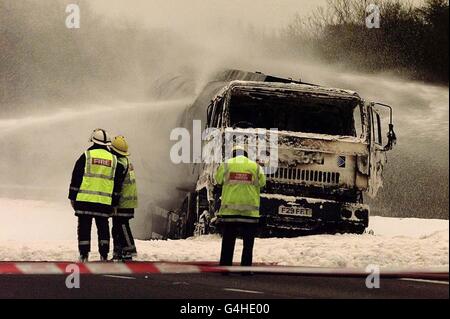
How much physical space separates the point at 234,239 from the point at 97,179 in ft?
6.10

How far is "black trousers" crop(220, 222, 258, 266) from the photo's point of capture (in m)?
12.1

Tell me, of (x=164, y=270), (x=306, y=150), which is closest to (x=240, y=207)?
(x=164, y=270)

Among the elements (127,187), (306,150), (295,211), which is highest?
(306,150)

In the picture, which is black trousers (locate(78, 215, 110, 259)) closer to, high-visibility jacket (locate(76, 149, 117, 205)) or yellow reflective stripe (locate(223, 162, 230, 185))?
high-visibility jacket (locate(76, 149, 117, 205))

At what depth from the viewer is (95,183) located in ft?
42.2

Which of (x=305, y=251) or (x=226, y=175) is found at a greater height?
(x=226, y=175)

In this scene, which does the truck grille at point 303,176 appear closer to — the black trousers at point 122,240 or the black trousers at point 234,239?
the black trousers at point 122,240

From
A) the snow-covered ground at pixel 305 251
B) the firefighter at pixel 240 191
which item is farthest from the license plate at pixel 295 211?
the firefighter at pixel 240 191

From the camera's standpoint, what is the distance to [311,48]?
3806 cm

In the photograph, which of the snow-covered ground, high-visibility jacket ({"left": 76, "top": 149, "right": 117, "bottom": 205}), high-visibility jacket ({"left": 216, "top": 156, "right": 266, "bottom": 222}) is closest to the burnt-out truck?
the snow-covered ground

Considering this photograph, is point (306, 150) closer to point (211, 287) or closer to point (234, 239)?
point (234, 239)

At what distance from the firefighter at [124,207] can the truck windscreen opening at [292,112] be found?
3.24m

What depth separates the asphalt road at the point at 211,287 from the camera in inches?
383

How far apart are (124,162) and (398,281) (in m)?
3.70
